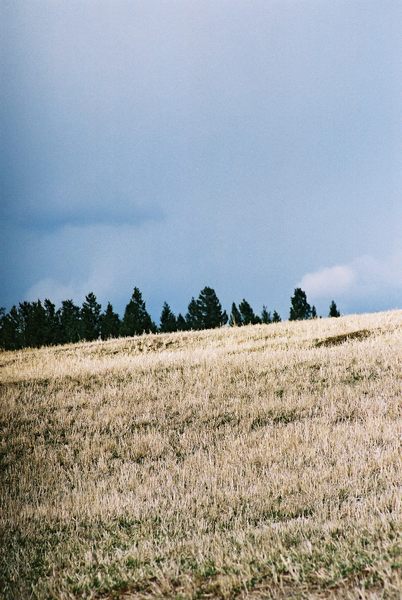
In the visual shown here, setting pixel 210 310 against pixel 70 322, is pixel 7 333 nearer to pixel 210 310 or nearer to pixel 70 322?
pixel 70 322

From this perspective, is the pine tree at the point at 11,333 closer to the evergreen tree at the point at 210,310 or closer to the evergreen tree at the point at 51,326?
the evergreen tree at the point at 51,326

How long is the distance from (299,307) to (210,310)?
13.8 m

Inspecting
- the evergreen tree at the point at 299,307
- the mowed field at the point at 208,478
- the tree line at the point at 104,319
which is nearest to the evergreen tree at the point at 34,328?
the tree line at the point at 104,319

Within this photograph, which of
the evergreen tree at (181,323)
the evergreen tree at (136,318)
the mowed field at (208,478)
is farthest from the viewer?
the evergreen tree at (181,323)

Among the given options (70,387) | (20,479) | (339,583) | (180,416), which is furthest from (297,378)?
(339,583)

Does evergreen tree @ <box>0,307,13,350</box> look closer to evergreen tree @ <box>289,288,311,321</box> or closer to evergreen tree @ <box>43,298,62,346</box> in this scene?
evergreen tree @ <box>43,298,62,346</box>

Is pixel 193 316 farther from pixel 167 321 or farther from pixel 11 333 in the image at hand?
pixel 11 333

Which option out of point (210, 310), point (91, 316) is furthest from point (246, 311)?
point (91, 316)

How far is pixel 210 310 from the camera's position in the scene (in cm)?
7981

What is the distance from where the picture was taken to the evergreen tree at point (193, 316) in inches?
3172

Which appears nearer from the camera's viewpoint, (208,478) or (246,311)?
(208,478)

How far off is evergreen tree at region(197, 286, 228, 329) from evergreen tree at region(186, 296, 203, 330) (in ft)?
1.57

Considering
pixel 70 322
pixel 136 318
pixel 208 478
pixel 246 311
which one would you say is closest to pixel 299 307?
pixel 246 311

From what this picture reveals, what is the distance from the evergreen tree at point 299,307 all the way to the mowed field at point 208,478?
58.9m
